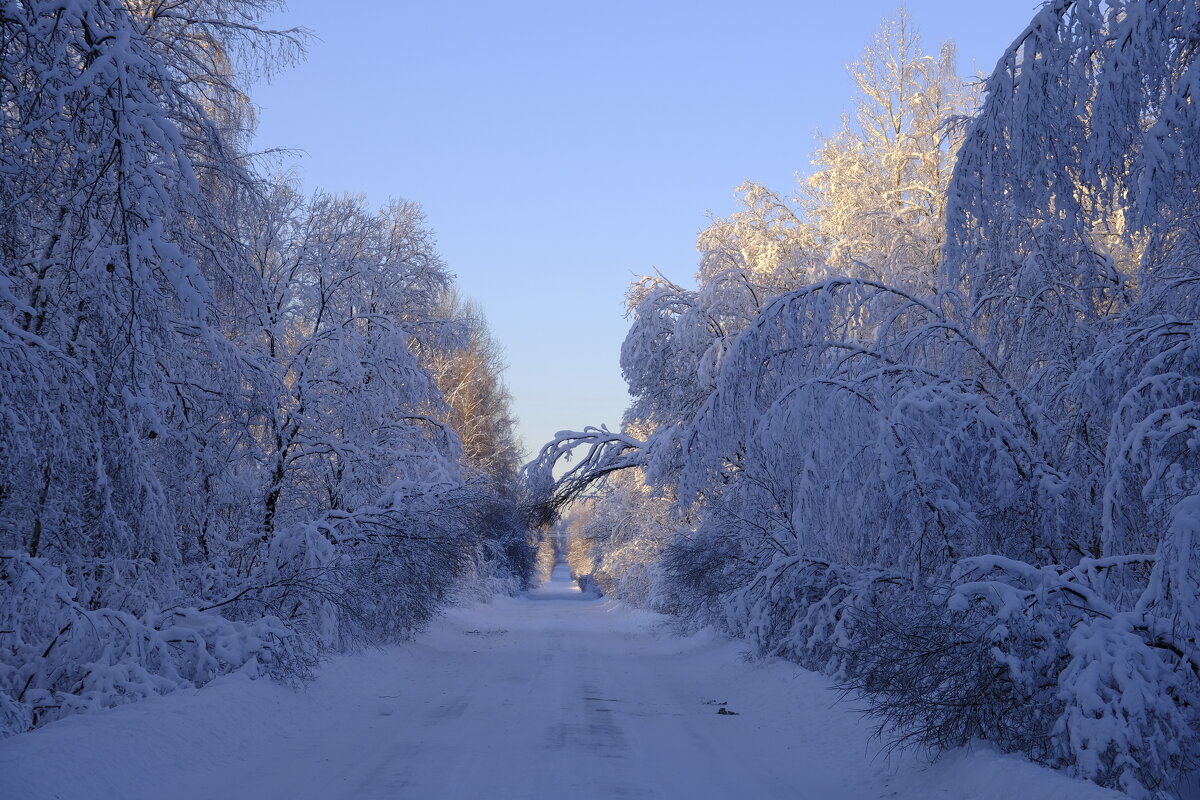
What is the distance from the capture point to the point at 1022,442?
880 cm

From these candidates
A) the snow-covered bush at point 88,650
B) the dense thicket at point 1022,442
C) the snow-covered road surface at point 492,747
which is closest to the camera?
the dense thicket at point 1022,442

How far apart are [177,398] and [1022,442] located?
821 cm

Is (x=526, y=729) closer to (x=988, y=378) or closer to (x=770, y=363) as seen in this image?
(x=770, y=363)

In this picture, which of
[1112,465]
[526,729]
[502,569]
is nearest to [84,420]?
[526,729]

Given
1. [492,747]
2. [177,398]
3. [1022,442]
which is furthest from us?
[177,398]

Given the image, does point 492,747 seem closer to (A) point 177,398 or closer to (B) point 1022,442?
(A) point 177,398

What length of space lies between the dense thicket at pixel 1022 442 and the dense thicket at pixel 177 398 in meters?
4.11

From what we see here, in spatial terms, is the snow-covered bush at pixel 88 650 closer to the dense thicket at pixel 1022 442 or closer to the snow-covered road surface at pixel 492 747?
the snow-covered road surface at pixel 492 747

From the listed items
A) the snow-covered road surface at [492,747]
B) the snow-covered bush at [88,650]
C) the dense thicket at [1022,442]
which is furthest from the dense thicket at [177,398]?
the dense thicket at [1022,442]

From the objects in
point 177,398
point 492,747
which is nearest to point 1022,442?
point 492,747

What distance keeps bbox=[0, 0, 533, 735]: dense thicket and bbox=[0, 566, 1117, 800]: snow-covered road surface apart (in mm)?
726

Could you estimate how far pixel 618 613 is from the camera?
130 ft

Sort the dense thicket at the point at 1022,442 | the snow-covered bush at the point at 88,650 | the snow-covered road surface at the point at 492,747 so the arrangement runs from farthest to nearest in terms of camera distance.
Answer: the snow-covered bush at the point at 88,650, the snow-covered road surface at the point at 492,747, the dense thicket at the point at 1022,442

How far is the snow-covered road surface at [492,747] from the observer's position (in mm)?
6949
